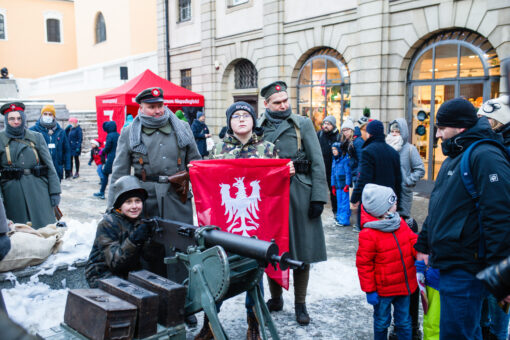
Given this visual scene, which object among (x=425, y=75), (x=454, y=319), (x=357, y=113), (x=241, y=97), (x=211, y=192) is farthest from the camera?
(x=241, y=97)

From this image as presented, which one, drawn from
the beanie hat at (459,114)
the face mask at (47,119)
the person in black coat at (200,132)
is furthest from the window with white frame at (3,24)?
the beanie hat at (459,114)

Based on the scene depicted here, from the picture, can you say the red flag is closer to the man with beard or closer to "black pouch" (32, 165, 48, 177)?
the man with beard

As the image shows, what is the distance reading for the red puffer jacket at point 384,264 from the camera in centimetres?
332

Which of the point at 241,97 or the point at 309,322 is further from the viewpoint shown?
the point at 241,97

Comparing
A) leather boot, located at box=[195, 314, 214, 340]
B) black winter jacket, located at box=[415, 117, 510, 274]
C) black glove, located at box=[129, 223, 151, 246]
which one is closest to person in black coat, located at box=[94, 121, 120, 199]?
leather boot, located at box=[195, 314, 214, 340]

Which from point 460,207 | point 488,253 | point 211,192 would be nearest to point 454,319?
point 488,253

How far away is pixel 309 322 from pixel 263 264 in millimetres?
1770

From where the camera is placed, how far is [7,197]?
5387mm

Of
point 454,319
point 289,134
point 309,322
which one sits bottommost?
point 309,322

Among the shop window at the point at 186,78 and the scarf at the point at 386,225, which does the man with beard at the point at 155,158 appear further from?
the shop window at the point at 186,78

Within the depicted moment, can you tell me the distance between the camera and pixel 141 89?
12.0 m

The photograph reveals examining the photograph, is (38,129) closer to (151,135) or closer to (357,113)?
(151,135)

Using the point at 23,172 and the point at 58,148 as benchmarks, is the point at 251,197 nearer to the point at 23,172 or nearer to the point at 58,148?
the point at 23,172

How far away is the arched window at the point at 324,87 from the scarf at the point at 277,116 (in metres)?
8.82
